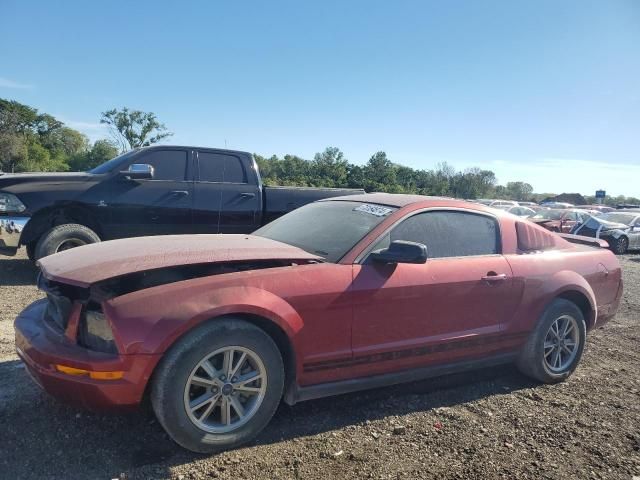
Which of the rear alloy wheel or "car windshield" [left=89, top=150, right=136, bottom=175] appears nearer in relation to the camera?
"car windshield" [left=89, top=150, right=136, bottom=175]

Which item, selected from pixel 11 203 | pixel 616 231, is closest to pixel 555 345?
pixel 11 203

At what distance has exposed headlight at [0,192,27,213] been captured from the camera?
6172 mm

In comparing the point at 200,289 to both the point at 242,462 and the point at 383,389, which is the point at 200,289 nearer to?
the point at 242,462

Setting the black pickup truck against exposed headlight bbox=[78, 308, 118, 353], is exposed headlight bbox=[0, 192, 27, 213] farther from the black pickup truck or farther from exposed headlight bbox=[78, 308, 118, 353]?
exposed headlight bbox=[78, 308, 118, 353]

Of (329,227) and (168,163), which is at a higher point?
(168,163)

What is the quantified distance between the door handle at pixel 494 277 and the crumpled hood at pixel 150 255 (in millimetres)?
1373

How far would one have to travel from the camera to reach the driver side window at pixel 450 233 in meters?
3.55

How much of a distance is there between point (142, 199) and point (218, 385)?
474cm

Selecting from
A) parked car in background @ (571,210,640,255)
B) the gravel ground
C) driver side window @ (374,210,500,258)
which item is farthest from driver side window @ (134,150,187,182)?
parked car in background @ (571,210,640,255)

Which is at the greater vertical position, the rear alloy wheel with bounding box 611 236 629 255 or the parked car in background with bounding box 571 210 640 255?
the parked car in background with bounding box 571 210 640 255

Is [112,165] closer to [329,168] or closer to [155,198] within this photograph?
[155,198]

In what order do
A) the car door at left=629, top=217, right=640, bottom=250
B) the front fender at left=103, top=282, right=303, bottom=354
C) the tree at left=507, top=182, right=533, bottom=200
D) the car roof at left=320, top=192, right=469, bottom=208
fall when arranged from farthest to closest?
the tree at left=507, top=182, right=533, bottom=200
the car door at left=629, top=217, right=640, bottom=250
the car roof at left=320, top=192, right=469, bottom=208
the front fender at left=103, top=282, right=303, bottom=354

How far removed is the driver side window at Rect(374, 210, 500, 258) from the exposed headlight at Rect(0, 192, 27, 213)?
521 centimetres

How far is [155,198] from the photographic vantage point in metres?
6.83
